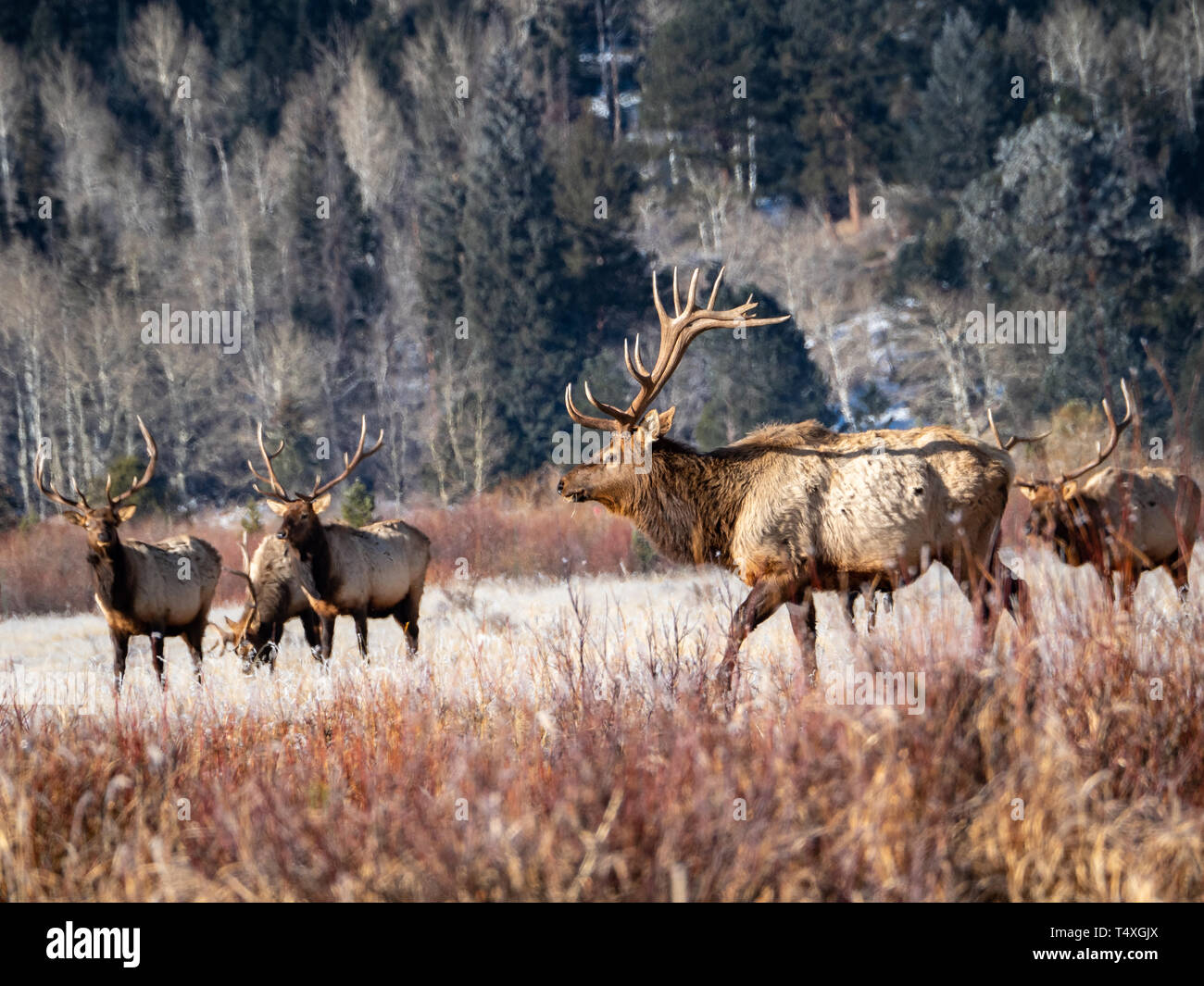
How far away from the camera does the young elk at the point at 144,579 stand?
10523mm

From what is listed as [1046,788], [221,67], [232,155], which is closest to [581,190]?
[232,155]

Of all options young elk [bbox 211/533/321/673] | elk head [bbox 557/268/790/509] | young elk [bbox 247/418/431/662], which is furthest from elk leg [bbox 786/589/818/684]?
young elk [bbox 211/533/321/673]

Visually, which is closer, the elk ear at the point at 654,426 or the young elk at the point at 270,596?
the elk ear at the point at 654,426

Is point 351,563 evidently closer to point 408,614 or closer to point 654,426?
Result: point 408,614

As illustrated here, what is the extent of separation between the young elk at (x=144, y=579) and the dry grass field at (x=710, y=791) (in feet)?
15.2

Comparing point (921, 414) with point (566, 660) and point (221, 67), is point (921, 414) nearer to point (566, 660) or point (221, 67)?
point (566, 660)

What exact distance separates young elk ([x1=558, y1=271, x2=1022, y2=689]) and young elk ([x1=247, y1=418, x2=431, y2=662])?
133 inches

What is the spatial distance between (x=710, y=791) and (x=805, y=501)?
359 cm

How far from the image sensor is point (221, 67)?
196 feet

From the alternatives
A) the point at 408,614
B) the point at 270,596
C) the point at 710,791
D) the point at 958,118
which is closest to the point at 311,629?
the point at 270,596

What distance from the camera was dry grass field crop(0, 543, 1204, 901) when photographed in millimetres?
3996

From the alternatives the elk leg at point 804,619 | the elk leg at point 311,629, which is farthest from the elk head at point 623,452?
the elk leg at point 311,629

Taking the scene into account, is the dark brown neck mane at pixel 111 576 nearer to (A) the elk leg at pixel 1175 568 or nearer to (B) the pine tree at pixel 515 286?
(A) the elk leg at pixel 1175 568

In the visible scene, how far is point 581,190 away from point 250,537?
19558mm
